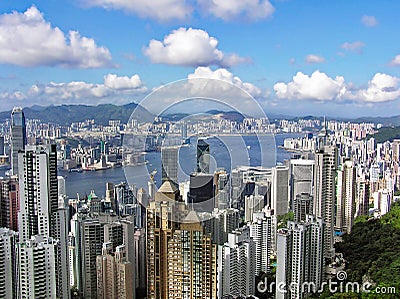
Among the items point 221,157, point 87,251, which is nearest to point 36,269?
point 87,251

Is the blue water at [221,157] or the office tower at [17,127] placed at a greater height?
the office tower at [17,127]

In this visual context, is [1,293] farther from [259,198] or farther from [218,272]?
[259,198]

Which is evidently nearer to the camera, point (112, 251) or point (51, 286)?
point (51, 286)

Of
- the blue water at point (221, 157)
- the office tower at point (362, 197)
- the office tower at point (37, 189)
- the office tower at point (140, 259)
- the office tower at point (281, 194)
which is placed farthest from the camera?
the office tower at point (362, 197)

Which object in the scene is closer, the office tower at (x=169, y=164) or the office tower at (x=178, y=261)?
the office tower at (x=169, y=164)

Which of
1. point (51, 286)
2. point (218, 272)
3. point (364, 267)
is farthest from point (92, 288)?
point (364, 267)

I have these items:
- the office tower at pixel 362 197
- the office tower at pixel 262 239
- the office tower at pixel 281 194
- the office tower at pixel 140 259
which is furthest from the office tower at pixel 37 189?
the office tower at pixel 362 197

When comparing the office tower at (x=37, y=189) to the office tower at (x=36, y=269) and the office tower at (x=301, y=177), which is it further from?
the office tower at (x=301, y=177)

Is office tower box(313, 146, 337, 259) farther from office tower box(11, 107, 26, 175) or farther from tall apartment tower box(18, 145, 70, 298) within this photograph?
office tower box(11, 107, 26, 175)
